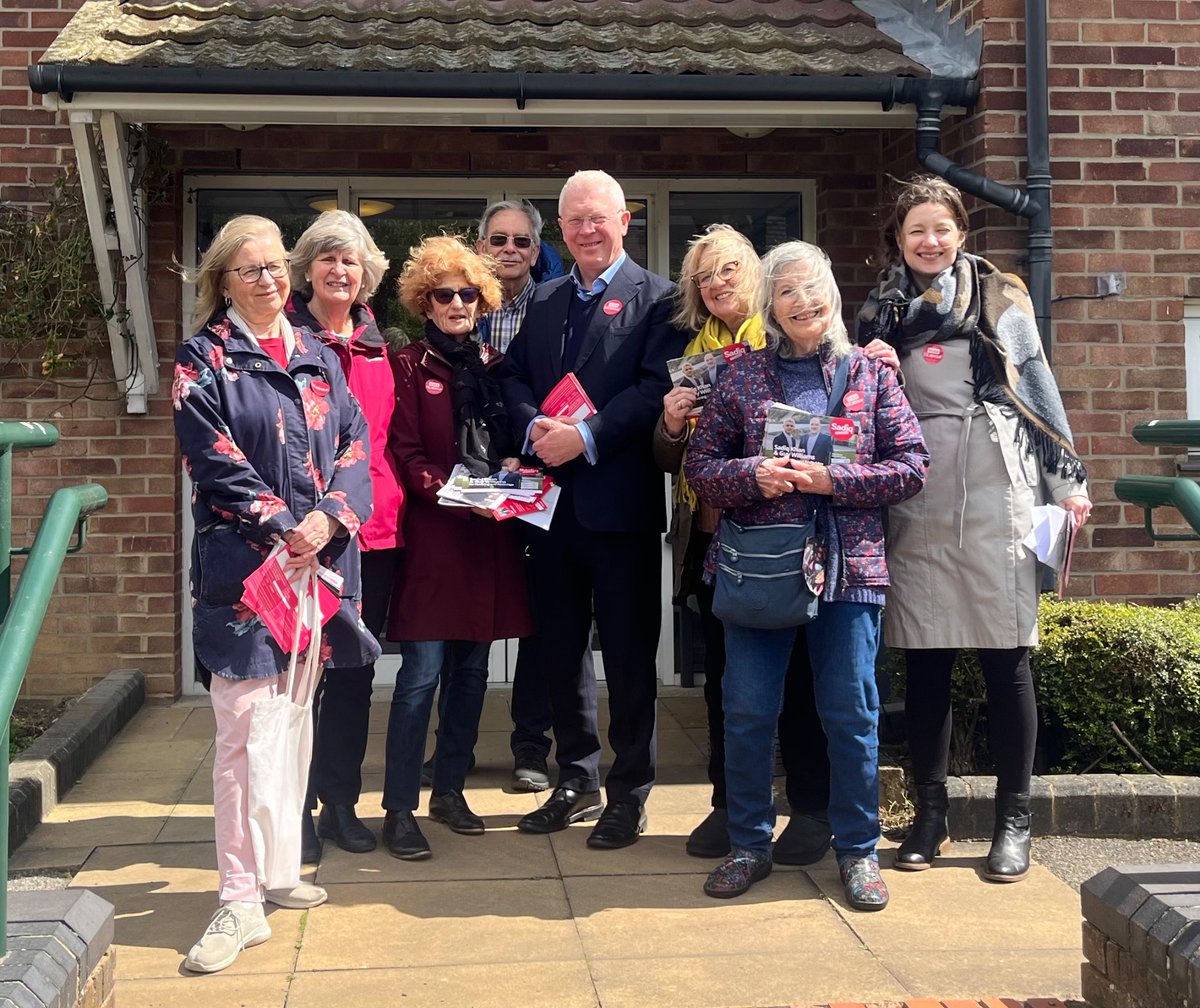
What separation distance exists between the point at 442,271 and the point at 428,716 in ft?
4.55

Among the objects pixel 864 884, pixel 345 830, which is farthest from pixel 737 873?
pixel 345 830

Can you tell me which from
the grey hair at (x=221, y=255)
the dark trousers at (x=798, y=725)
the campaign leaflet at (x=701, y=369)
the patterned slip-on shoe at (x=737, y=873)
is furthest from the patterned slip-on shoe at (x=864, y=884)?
the grey hair at (x=221, y=255)

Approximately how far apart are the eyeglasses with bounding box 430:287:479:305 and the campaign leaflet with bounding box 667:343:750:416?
68 centimetres

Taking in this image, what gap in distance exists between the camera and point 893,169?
669cm

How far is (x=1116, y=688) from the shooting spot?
4902 mm

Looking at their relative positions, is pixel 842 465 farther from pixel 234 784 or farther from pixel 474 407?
pixel 234 784

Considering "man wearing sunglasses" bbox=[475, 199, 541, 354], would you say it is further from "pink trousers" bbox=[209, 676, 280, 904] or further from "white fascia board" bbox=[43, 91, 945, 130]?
"pink trousers" bbox=[209, 676, 280, 904]

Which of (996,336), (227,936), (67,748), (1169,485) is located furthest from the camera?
(67,748)

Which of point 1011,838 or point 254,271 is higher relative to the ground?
point 254,271

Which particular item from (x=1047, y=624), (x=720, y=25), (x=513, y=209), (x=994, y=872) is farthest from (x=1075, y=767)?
(x=720, y=25)

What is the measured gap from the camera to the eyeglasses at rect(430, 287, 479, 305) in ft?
14.3

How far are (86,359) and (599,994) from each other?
421 centimetres

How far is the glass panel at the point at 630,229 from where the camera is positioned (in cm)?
687

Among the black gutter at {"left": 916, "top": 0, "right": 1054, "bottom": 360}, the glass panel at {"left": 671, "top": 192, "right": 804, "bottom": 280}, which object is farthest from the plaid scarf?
the glass panel at {"left": 671, "top": 192, "right": 804, "bottom": 280}
